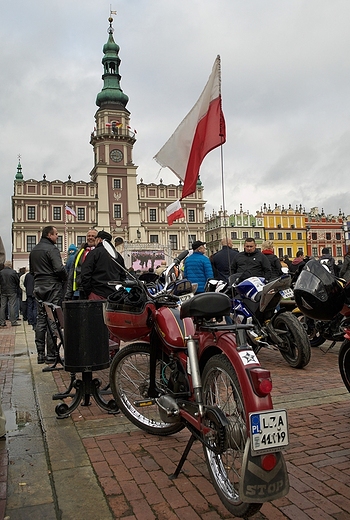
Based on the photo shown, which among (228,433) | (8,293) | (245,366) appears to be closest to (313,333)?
(228,433)

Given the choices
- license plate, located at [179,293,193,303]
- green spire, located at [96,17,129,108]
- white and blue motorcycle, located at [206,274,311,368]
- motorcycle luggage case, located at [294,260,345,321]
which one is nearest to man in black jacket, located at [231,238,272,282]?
white and blue motorcycle, located at [206,274,311,368]

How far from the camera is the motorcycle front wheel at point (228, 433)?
7.43ft

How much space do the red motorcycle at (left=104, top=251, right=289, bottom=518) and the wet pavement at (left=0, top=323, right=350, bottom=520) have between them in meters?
0.18

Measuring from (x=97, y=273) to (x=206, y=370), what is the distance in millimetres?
3769

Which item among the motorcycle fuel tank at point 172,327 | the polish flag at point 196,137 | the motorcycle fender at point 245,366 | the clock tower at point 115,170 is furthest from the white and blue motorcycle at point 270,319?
the clock tower at point 115,170

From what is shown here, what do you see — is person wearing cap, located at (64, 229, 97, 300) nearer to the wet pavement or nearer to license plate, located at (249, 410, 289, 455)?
the wet pavement

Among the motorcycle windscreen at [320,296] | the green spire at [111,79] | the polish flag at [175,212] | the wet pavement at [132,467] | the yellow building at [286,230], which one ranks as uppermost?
the green spire at [111,79]

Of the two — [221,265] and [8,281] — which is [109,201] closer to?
[8,281]

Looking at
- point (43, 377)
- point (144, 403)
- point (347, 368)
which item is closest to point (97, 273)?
point (43, 377)

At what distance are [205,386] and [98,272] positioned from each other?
374 cm

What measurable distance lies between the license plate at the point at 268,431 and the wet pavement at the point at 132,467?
534 mm

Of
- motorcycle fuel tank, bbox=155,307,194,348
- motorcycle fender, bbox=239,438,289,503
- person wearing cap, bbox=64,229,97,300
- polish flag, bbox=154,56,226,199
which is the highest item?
polish flag, bbox=154,56,226,199

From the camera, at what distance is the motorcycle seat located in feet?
8.62

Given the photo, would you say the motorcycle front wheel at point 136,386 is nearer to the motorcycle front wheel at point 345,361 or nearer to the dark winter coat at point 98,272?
the motorcycle front wheel at point 345,361
